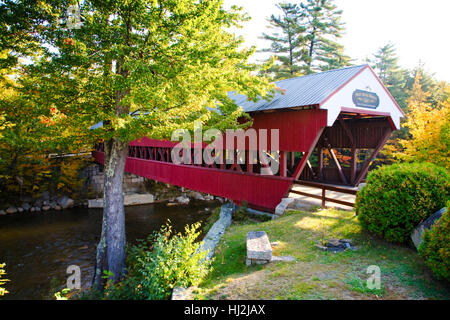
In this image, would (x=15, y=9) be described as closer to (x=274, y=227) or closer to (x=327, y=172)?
(x=274, y=227)

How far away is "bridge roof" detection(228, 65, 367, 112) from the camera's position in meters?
8.40

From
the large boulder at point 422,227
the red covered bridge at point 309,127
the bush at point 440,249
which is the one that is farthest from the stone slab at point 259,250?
the red covered bridge at point 309,127

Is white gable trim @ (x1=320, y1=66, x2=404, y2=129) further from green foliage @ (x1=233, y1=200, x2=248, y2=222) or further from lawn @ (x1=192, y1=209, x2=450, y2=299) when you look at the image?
green foliage @ (x1=233, y1=200, x2=248, y2=222)

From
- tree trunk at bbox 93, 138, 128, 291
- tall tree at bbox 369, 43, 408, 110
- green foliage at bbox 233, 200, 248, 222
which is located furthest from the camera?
tall tree at bbox 369, 43, 408, 110

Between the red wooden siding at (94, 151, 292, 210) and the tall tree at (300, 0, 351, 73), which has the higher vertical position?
the tall tree at (300, 0, 351, 73)

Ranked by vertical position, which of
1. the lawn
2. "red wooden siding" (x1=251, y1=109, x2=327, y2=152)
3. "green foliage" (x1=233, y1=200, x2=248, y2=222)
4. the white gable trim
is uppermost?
the white gable trim

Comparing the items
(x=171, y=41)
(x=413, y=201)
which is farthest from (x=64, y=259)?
(x=413, y=201)

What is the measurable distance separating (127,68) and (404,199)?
6594 millimetres

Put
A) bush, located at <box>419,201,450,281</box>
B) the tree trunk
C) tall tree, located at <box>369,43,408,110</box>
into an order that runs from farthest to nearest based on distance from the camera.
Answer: tall tree, located at <box>369,43,408,110</box> → the tree trunk → bush, located at <box>419,201,450,281</box>

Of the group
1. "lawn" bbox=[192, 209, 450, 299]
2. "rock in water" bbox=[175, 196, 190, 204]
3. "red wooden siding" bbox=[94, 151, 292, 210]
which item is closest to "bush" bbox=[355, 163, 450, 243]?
"lawn" bbox=[192, 209, 450, 299]

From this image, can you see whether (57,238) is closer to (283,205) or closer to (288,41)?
(283,205)

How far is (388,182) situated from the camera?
529 cm

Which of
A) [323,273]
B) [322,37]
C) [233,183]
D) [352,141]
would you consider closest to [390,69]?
[322,37]

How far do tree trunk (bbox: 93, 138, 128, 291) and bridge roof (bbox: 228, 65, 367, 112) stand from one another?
4.94 meters
